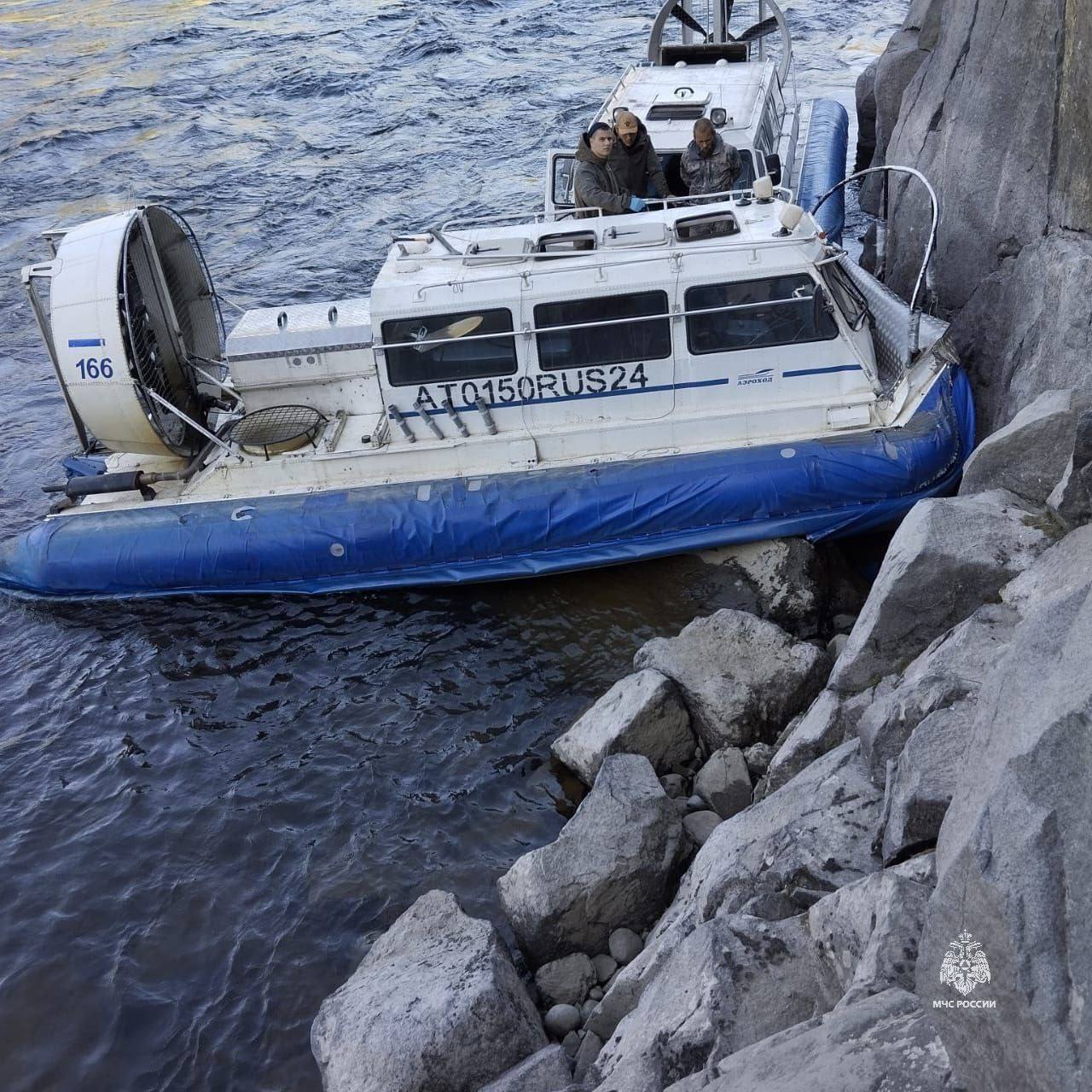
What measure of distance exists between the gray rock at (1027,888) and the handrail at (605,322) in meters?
4.91

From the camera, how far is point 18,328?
14.0 metres

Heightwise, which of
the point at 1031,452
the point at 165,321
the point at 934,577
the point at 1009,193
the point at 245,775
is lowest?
the point at 245,775

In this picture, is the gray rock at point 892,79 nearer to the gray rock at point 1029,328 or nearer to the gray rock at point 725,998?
the gray rock at point 1029,328

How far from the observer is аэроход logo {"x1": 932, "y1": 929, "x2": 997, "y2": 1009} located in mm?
3033

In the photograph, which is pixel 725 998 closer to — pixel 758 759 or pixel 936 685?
pixel 936 685

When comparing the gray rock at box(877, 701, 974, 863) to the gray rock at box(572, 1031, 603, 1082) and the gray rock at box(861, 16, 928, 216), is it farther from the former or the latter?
the gray rock at box(861, 16, 928, 216)

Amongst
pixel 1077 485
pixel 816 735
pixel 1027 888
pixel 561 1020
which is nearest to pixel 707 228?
pixel 1077 485

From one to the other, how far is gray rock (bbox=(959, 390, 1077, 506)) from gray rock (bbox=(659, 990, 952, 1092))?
11.3 feet

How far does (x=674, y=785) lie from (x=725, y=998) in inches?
103

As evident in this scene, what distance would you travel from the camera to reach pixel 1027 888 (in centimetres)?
296

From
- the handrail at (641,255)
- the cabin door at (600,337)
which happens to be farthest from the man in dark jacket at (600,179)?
the handrail at (641,255)

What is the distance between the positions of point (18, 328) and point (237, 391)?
6159mm

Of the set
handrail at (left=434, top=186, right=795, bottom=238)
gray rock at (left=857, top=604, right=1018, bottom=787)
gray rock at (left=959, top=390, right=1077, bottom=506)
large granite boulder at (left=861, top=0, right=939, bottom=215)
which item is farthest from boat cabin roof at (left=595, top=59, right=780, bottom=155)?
gray rock at (left=857, top=604, right=1018, bottom=787)

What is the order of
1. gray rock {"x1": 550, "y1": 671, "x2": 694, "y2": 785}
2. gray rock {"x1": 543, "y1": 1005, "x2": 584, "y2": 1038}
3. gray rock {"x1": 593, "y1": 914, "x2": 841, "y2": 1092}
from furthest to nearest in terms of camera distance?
gray rock {"x1": 550, "y1": 671, "x2": 694, "y2": 785} < gray rock {"x1": 543, "y1": 1005, "x2": 584, "y2": 1038} < gray rock {"x1": 593, "y1": 914, "x2": 841, "y2": 1092}
